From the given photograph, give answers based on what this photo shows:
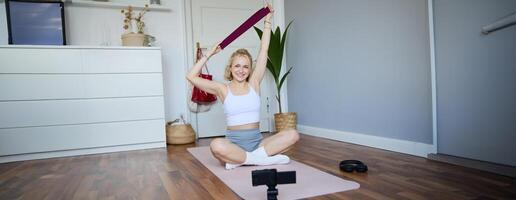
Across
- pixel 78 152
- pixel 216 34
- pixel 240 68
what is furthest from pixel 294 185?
pixel 216 34

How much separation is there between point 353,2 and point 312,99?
114 centimetres

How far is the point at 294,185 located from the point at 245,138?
0.53 m

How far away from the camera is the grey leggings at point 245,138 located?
2074mm

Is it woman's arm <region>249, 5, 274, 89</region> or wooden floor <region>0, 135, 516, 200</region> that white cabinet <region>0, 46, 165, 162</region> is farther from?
woman's arm <region>249, 5, 274, 89</region>

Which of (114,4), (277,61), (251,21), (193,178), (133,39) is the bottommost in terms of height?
(193,178)

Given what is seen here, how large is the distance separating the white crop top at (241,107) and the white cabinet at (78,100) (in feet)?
4.73

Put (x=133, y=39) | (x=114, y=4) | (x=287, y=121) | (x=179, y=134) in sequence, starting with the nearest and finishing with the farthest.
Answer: (x=133, y=39) < (x=179, y=134) < (x=114, y=4) < (x=287, y=121)

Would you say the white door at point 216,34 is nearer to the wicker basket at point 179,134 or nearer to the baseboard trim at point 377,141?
the wicker basket at point 179,134

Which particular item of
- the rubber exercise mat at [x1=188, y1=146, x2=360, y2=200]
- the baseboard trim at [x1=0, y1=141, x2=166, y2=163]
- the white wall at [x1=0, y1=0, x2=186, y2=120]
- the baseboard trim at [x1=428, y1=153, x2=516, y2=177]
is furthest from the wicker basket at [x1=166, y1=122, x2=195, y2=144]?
the baseboard trim at [x1=428, y1=153, x2=516, y2=177]

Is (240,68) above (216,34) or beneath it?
beneath

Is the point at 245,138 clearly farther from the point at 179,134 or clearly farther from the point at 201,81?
the point at 179,134

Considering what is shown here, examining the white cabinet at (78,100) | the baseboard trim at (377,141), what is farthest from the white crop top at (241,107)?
the white cabinet at (78,100)

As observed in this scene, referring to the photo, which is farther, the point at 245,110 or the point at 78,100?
the point at 78,100

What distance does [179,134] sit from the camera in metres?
3.45
